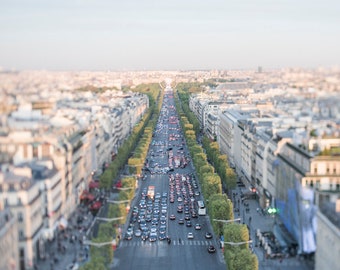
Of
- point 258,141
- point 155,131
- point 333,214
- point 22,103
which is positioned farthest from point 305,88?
point 155,131

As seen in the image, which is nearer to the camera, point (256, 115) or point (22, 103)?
point (22, 103)

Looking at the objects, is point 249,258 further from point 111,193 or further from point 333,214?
point 111,193

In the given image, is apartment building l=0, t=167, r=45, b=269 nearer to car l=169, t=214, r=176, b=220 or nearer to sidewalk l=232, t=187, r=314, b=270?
sidewalk l=232, t=187, r=314, b=270

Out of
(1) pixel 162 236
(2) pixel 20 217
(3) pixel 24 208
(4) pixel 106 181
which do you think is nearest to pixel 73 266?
(2) pixel 20 217

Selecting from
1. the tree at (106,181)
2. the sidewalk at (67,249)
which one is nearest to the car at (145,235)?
the sidewalk at (67,249)

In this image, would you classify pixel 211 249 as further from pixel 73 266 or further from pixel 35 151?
pixel 35 151

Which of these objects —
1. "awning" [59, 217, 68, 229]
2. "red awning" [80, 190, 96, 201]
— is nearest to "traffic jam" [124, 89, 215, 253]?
"red awning" [80, 190, 96, 201]
